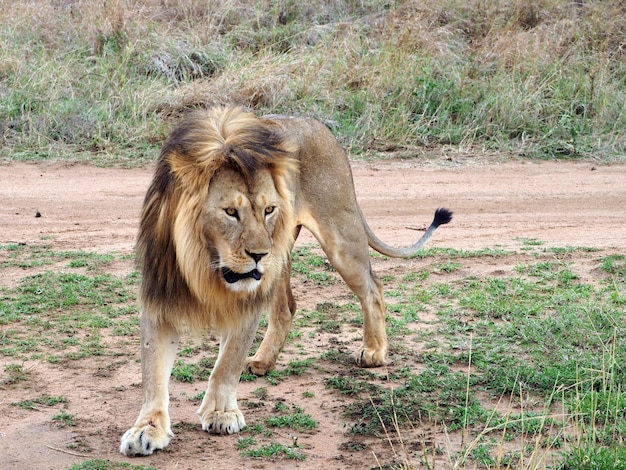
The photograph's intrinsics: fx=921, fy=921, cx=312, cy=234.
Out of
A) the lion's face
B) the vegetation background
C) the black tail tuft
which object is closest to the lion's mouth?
the lion's face

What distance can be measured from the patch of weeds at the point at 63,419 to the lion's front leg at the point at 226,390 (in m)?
0.49

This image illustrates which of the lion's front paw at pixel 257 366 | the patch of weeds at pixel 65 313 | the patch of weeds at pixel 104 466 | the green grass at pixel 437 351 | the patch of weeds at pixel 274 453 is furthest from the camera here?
the patch of weeds at pixel 65 313

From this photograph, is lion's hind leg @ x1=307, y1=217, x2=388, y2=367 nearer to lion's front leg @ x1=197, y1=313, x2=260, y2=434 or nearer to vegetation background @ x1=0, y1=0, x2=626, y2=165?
lion's front leg @ x1=197, y1=313, x2=260, y2=434

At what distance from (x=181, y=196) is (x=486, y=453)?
1402mm

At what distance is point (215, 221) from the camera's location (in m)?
3.12

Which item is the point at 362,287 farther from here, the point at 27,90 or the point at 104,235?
the point at 27,90

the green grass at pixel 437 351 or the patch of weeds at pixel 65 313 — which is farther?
the patch of weeds at pixel 65 313

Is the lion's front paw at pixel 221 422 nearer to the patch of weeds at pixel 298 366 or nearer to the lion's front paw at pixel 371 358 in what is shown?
the patch of weeds at pixel 298 366

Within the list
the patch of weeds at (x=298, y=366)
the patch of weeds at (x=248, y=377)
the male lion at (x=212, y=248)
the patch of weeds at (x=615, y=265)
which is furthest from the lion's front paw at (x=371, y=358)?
the patch of weeds at (x=615, y=265)

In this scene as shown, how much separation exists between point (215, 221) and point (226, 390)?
2.32ft

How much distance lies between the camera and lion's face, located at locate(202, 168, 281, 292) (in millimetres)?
3070

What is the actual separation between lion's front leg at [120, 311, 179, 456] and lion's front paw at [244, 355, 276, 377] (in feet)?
2.73

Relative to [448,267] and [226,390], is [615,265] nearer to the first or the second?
[448,267]

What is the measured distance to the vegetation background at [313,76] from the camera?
859 cm
